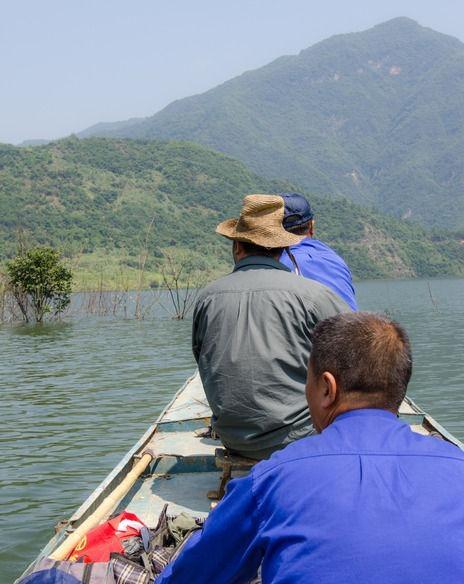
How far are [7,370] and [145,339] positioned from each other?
7382mm

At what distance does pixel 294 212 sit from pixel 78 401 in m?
9.34

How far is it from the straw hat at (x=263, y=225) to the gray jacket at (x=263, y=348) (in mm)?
211

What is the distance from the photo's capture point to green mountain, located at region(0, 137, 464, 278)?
89.4 m

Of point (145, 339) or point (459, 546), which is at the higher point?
point (459, 546)

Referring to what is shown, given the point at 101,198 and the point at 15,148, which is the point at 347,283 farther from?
the point at 15,148

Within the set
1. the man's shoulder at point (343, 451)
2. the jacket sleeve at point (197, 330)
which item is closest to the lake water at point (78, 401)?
the jacket sleeve at point (197, 330)

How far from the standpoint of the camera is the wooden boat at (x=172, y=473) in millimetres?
4430

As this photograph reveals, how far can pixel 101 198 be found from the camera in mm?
104750

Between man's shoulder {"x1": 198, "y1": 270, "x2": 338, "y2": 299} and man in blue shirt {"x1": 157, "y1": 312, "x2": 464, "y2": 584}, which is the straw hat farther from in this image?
man in blue shirt {"x1": 157, "y1": 312, "x2": 464, "y2": 584}

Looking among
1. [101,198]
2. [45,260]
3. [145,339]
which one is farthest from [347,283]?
[101,198]

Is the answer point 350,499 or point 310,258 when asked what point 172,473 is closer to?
point 310,258

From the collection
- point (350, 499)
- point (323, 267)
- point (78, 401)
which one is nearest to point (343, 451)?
point (350, 499)

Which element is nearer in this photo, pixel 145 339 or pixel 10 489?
pixel 10 489

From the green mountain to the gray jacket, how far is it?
72.7 meters
